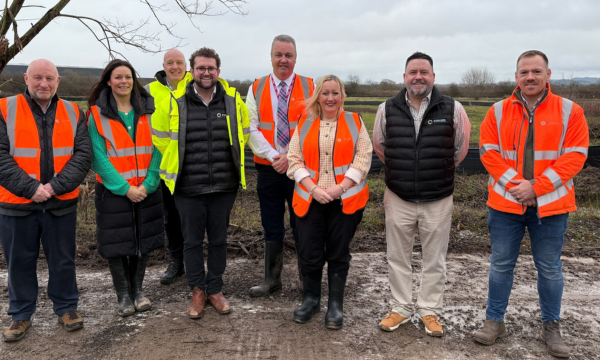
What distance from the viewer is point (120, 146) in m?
4.07

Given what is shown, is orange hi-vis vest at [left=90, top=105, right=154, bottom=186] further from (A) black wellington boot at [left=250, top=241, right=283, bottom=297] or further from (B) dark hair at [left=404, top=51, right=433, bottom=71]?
(B) dark hair at [left=404, top=51, right=433, bottom=71]

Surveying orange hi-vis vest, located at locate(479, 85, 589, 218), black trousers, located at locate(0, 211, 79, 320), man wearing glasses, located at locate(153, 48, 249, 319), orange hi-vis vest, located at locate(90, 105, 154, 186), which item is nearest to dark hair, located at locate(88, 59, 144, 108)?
orange hi-vis vest, located at locate(90, 105, 154, 186)

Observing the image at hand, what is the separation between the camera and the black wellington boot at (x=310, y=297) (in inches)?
162

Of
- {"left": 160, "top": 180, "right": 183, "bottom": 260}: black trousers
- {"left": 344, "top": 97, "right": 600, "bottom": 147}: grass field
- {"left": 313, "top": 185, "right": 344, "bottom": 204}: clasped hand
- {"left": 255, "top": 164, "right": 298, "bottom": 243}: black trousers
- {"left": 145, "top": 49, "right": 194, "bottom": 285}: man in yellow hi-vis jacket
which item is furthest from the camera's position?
{"left": 344, "top": 97, "right": 600, "bottom": 147}: grass field

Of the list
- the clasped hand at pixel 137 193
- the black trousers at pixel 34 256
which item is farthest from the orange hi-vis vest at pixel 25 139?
the clasped hand at pixel 137 193

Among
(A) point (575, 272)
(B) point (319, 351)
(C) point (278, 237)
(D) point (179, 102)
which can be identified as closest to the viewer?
(B) point (319, 351)

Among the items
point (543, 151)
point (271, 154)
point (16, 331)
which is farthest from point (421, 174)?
point (16, 331)

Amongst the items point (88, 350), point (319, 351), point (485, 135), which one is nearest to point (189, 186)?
point (88, 350)

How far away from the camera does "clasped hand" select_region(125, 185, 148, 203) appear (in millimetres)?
4070

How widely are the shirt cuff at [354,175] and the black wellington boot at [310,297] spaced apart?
0.96 m

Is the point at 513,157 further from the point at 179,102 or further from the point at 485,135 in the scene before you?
the point at 179,102

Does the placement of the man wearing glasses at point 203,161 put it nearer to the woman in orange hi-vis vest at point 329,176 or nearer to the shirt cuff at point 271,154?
the shirt cuff at point 271,154

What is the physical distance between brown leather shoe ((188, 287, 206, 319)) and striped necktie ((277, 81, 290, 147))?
1.61m

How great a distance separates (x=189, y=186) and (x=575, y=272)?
4.37 m
